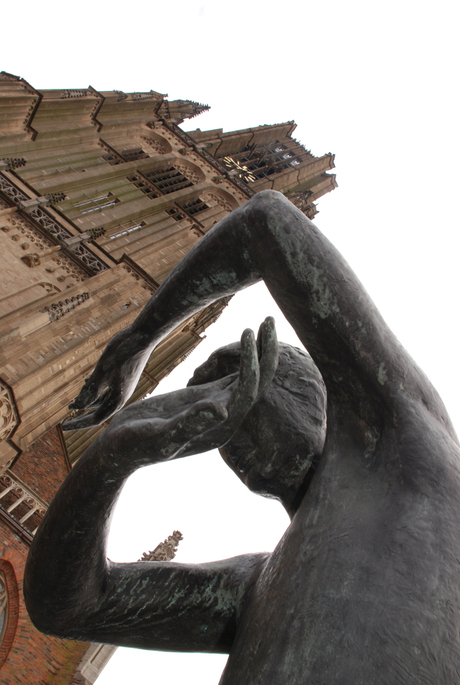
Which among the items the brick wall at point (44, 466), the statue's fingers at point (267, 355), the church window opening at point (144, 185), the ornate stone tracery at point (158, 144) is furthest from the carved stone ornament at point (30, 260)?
the ornate stone tracery at point (158, 144)

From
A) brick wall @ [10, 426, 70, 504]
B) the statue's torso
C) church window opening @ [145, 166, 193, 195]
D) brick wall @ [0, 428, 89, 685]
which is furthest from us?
church window opening @ [145, 166, 193, 195]

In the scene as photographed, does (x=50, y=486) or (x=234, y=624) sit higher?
(x=50, y=486)

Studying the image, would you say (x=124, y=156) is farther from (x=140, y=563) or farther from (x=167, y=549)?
(x=140, y=563)

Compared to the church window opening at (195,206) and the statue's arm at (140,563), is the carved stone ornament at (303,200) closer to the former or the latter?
the church window opening at (195,206)

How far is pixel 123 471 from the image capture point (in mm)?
1584

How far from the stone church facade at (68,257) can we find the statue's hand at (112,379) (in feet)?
27.9

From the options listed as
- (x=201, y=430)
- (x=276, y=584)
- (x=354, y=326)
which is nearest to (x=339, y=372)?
(x=354, y=326)

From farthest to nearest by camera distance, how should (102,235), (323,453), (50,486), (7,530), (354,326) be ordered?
(102,235), (50,486), (7,530), (323,453), (354,326)

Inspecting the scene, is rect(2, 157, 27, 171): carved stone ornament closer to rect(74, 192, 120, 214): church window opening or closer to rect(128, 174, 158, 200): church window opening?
rect(74, 192, 120, 214): church window opening

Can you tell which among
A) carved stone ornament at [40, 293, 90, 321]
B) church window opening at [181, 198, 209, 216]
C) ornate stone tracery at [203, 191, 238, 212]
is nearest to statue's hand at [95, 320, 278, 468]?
carved stone ornament at [40, 293, 90, 321]

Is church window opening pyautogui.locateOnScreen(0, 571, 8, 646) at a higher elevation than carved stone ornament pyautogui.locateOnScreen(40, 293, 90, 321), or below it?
below

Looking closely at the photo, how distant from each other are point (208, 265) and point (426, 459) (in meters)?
1.06

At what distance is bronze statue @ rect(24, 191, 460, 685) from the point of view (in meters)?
1.29

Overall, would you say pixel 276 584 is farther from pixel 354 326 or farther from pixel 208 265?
pixel 208 265
